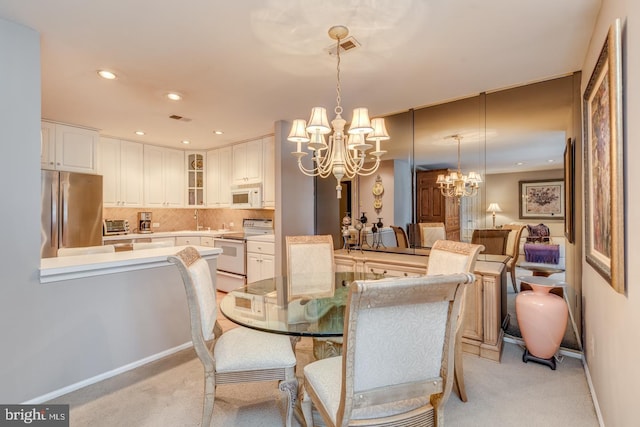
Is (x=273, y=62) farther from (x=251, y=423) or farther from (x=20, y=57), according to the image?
(x=251, y=423)

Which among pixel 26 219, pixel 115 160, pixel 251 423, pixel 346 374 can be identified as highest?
pixel 115 160

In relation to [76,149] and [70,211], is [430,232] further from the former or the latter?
[76,149]

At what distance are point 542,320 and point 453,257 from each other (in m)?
1.06

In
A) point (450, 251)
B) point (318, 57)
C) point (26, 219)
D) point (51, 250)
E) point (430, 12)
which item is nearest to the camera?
point (430, 12)

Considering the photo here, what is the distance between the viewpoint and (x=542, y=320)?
7.98 feet

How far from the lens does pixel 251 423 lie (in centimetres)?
184

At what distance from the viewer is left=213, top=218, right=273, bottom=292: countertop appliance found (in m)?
4.61

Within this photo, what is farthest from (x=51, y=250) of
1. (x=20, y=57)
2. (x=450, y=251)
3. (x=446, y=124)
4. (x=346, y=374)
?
(x=446, y=124)

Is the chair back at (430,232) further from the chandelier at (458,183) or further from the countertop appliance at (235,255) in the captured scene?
the countertop appliance at (235,255)

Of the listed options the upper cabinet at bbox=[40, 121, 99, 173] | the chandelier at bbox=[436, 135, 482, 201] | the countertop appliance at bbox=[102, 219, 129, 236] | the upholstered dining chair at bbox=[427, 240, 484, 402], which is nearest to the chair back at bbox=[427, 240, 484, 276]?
the upholstered dining chair at bbox=[427, 240, 484, 402]

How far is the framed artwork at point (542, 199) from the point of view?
9.13 feet

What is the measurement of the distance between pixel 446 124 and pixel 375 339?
284 cm

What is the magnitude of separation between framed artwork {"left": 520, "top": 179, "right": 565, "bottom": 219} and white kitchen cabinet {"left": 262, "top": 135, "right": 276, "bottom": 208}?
3.14m

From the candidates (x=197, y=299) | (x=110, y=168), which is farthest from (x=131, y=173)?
(x=197, y=299)
